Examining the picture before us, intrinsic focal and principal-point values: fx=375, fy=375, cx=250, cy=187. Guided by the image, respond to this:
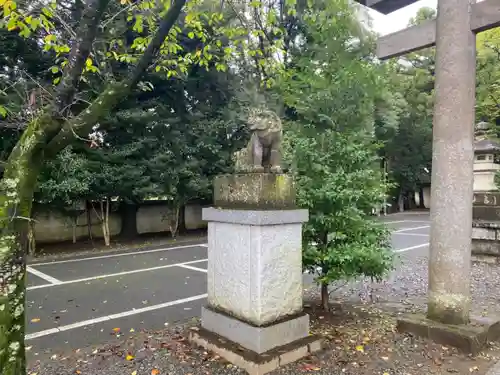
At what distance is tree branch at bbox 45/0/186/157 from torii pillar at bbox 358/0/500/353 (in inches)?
113

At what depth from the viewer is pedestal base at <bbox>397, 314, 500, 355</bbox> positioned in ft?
11.8

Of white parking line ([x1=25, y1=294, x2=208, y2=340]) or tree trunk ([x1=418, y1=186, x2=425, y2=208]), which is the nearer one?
white parking line ([x1=25, y1=294, x2=208, y2=340])

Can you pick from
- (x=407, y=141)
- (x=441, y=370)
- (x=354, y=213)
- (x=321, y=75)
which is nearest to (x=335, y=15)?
A: (x=321, y=75)

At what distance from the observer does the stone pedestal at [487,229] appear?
8.10 m

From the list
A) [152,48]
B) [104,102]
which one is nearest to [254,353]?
[104,102]

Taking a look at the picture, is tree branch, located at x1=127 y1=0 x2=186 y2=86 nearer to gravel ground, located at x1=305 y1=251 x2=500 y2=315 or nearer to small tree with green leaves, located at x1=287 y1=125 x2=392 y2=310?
small tree with green leaves, located at x1=287 y1=125 x2=392 y2=310

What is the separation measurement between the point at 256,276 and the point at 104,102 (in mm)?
1914

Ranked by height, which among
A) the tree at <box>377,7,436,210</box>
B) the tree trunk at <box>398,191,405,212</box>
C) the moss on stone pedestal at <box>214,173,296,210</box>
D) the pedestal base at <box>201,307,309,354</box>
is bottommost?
the pedestal base at <box>201,307,309,354</box>

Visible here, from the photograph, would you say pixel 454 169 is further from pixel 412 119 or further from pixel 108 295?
pixel 412 119

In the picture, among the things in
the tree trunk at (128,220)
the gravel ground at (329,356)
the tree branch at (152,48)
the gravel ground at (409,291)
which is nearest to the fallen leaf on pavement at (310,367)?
the gravel ground at (329,356)

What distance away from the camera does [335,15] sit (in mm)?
6465

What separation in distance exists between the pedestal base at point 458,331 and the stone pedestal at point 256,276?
111 centimetres

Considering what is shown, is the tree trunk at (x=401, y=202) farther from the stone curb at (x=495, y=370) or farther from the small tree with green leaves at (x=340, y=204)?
the stone curb at (x=495, y=370)

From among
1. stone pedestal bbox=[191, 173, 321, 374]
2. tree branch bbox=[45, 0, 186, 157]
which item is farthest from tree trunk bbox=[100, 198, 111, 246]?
tree branch bbox=[45, 0, 186, 157]
